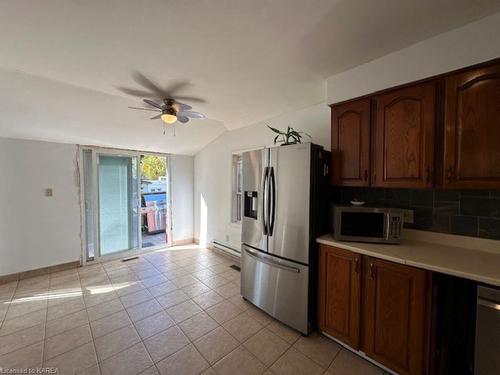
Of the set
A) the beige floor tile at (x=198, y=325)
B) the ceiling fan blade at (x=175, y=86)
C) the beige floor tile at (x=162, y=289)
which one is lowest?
the beige floor tile at (x=198, y=325)

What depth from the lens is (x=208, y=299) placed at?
249cm

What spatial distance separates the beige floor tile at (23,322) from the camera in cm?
194

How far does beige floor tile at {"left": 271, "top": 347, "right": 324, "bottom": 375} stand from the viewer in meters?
1.54

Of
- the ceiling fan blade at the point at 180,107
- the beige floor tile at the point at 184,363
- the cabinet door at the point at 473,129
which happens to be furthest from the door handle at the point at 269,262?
the ceiling fan blade at the point at 180,107

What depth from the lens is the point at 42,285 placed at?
9.14 feet

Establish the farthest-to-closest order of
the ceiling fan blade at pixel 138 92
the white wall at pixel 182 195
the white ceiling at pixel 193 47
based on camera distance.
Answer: the white wall at pixel 182 195 < the ceiling fan blade at pixel 138 92 < the white ceiling at pixel 193 47

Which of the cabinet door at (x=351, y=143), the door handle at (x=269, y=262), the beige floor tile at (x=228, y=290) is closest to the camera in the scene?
the cabinet door at (x=351, y=143)

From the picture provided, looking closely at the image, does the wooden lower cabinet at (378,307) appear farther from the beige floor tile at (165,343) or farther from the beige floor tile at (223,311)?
the beige floor tile at (165,343)

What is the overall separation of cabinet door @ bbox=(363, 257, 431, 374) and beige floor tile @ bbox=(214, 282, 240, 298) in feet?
5.00

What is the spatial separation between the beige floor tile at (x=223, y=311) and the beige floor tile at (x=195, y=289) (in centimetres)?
38

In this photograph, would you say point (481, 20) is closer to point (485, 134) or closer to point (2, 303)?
point (485, 134)

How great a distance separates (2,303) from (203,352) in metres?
2.58

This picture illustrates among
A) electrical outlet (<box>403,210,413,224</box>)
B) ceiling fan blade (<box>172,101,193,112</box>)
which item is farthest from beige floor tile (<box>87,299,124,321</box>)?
electrical outlet (<box>403,210,413,224</box>)

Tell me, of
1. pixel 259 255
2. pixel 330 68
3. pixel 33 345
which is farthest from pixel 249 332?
pixel 330 68
